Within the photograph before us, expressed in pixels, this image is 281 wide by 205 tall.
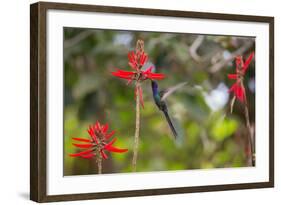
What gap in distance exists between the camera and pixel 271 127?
2.52 m

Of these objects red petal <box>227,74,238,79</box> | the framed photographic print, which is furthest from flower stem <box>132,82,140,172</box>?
red petal <box>227,74,238,79</box>

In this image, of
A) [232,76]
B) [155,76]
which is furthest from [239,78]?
[155,76]

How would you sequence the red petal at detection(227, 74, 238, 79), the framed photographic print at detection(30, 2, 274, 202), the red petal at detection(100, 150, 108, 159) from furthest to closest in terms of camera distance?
the red petal at detection(227, 74, 238, 79), the red petal at detection(100, 150, 108, 159), the framed photographic print at detection(30, 2, 274, 202)

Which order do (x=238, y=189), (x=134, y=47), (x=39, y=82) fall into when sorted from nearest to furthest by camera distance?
(x=39, y=82)
(x=134, y=47)
(x=238, y=189)

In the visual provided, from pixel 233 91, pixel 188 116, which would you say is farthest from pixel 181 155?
pixel 233 91

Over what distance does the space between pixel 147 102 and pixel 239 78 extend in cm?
35

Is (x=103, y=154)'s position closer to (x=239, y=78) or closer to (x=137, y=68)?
(x=137, y=68)

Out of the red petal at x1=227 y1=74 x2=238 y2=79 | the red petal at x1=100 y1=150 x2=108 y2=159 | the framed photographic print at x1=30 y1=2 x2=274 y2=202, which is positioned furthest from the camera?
the red petal at x1=227 y1=74 x2=238 y2=79

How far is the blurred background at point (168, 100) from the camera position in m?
2.18

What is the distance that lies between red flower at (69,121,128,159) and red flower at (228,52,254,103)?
1.50ft

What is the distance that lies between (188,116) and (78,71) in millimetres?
Answer: 398

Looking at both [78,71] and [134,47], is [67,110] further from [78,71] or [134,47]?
[134,47]

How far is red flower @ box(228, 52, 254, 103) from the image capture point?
245cm

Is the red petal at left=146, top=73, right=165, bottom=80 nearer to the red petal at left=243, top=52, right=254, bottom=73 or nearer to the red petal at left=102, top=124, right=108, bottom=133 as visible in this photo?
the red petal at left=102, top=124, right=108, bottom=133
